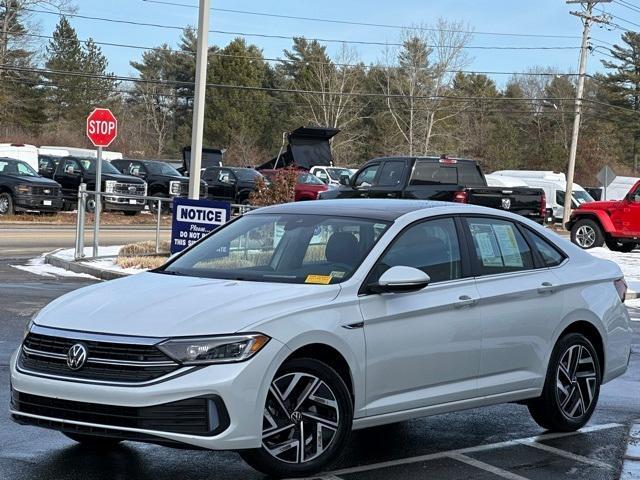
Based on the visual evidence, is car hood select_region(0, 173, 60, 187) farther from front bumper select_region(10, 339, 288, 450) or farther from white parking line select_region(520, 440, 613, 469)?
front bumper select_region(10, 339, 288, 450)

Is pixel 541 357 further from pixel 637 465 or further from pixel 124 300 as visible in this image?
pixel 124 300

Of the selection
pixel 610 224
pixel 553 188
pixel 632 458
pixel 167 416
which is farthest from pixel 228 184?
pixel 167 416

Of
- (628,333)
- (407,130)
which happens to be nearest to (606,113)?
(407,130)

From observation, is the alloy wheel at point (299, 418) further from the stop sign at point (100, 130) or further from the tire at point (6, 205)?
the tire at point (6, 205)

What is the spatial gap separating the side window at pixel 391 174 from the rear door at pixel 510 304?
17.9 meters

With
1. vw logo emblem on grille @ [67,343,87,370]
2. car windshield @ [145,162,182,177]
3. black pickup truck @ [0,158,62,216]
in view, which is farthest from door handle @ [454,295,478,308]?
car windshield @ [145,162,182,177]

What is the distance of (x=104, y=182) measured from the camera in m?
35.2

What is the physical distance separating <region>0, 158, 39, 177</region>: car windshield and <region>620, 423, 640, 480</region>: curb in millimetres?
27551

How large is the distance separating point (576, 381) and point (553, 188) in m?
45.5

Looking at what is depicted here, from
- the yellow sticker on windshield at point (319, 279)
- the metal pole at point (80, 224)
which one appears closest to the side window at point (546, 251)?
the yellow sticker on windshield at point (319, 279)

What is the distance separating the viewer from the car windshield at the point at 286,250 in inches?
268

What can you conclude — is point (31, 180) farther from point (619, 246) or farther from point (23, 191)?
point (619, 246)

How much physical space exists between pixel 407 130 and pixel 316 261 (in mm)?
69890

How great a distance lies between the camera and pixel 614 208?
2936 centimetres
